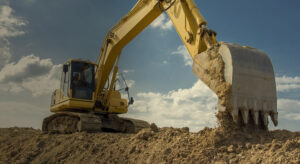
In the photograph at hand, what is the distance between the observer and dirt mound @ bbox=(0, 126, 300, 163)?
12.9ft

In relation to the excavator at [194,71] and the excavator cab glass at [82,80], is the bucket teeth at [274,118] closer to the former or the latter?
the excavator at [194,71]

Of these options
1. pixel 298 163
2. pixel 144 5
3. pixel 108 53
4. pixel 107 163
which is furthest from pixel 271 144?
pixel 108 53

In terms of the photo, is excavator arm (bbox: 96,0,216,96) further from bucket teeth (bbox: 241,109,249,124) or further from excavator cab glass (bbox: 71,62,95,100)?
bucket teeth (bbox: 241,109,249,124)

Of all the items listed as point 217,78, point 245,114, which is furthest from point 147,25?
point 245,114

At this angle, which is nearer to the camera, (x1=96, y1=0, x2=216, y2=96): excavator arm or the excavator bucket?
the excavator bucket

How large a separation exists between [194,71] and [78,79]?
5.61 m

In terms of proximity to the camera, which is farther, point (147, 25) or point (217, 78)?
point (147, 25)

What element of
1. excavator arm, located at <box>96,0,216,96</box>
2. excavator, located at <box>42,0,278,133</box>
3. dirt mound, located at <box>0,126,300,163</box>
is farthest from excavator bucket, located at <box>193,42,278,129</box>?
excavator arm, located at <box>96,0,216,96</box>

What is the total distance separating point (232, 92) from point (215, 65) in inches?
24.8

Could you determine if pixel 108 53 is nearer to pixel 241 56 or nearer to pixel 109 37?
pixel 109 37

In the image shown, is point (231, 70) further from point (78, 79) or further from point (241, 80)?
point (78, 79)

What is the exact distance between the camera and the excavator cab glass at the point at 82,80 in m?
9.45

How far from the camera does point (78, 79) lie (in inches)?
376

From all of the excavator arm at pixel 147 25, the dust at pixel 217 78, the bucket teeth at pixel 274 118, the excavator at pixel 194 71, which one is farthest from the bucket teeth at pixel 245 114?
the excavator arm at pixel 147 25
